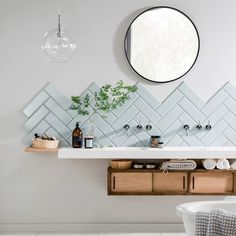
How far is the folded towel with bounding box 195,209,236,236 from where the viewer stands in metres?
3.35

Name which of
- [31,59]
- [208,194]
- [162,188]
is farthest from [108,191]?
[31,59]

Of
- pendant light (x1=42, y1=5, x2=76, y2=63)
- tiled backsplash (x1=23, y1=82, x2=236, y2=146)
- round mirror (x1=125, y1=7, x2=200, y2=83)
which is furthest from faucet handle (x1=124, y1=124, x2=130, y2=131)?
pendant light (x1=42, y1=5, x2=76, y2=63)

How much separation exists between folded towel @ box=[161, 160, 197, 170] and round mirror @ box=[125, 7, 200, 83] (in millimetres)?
831

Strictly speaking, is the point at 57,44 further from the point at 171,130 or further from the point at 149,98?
the point at 171,130

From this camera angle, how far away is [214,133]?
4.88 m

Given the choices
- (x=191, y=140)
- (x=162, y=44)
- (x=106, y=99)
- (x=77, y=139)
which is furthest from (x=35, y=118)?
(x=191, y=140)

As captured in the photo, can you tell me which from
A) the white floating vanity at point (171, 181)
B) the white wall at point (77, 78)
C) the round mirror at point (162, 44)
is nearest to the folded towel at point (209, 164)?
the white floating vanity at point (171, 181)

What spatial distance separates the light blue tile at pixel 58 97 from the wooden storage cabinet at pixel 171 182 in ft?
2.68

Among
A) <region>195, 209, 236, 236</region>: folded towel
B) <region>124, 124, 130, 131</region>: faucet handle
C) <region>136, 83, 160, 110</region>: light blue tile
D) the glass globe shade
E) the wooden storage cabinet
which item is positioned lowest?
<region>195, 209, 236, 236</region>: folded towel

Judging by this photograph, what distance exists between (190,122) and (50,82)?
1.48 meters

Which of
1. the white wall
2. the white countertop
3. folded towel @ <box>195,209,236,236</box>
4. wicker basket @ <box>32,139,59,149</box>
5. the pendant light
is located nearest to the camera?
folded towel @ <box>195,209,236,236</box>

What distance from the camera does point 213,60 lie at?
191 inches

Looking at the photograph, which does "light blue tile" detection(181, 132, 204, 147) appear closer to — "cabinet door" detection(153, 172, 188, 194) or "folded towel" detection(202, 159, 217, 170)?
"folded towel" detection(202, 159, 217, 170)

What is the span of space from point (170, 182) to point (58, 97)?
1.40m
